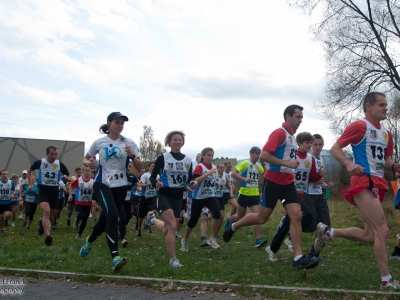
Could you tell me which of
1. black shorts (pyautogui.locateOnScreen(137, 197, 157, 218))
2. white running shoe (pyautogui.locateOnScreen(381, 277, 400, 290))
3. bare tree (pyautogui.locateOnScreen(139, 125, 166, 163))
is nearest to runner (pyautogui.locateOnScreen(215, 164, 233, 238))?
black shorts (pyautogui.locateOnScreen(137, 197, 157, 218))

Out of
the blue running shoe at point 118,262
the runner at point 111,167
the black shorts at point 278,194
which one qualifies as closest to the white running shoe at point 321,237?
the black shorts at point 278,194

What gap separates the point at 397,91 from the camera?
22688 millimetres

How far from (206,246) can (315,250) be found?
4.04 metres

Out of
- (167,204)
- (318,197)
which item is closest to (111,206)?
(167,204)

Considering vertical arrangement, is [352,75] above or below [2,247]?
above

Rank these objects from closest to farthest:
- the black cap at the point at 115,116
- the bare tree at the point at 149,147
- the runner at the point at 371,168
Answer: the runner at the point at 371,168, the black cap at the point at 115,116, the bare tree at the point at 149,147

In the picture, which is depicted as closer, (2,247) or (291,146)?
(291,146)

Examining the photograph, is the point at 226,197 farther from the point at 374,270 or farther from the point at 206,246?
the point at 374,270

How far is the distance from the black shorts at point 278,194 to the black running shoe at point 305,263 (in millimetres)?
843

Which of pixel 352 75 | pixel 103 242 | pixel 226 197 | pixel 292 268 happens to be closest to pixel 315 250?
pixel 292 268

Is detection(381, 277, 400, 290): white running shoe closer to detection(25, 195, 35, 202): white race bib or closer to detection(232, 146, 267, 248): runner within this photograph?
detection(232, 146, 267, 248): runner

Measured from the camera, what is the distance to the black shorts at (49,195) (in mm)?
10002

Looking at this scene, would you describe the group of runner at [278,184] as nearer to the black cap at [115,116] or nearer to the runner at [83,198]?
the black cap at [115,116]

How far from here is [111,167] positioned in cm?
648
